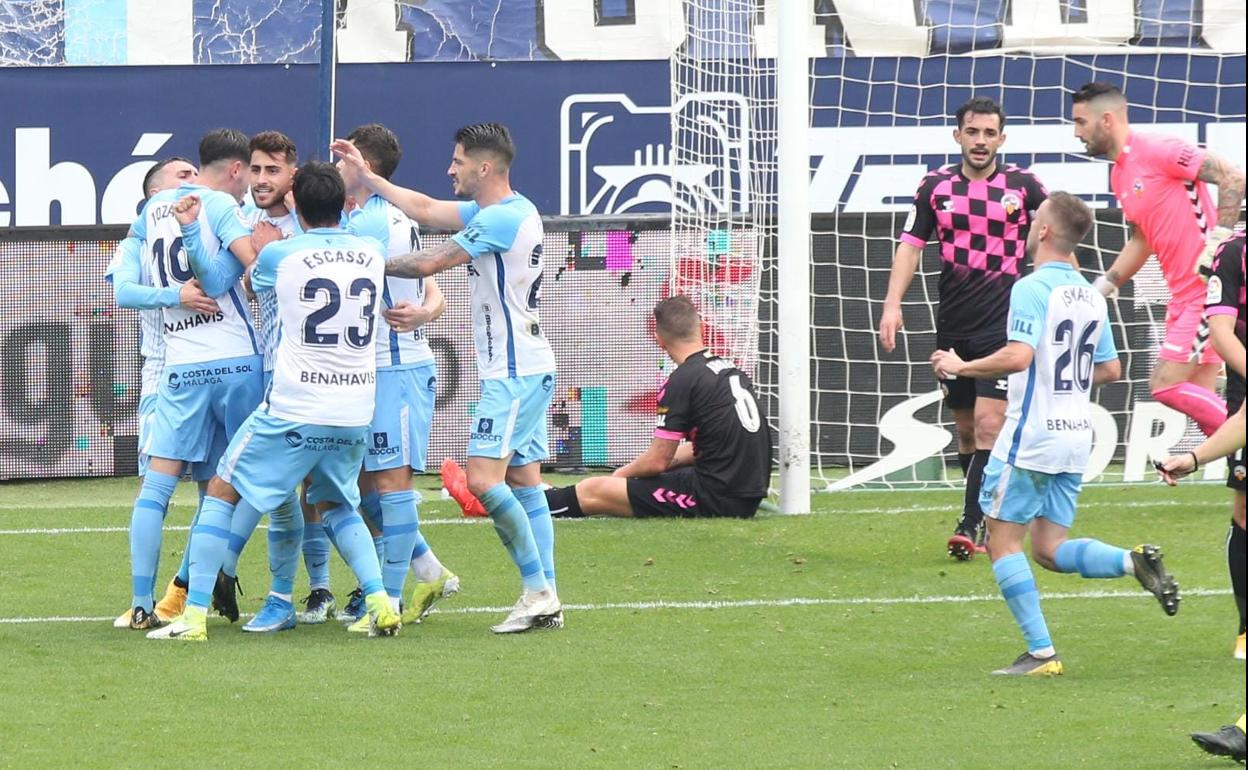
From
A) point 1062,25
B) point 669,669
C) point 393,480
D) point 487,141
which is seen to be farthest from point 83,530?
point 1062,25

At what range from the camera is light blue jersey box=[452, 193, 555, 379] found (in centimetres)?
668

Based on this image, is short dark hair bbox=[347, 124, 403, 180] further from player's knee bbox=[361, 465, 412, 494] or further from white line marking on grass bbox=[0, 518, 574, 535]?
white line marking on grass bbox=[0, 518, 574, 535]

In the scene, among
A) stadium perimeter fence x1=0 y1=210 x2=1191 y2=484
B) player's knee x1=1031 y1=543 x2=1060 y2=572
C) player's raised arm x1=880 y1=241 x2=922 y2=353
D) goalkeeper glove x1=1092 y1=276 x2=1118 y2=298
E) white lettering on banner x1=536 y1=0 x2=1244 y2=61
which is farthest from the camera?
white lettering on banner x1=536 y1=0 x2=1244 y2=61

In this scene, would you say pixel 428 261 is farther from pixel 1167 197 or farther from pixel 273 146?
pixel 1167 197

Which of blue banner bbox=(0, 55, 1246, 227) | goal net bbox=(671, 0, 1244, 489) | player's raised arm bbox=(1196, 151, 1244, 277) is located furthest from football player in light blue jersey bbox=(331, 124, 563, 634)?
blue banner bbox=(0, 55, 1246, 227)

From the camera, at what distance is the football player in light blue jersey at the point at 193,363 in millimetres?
7023

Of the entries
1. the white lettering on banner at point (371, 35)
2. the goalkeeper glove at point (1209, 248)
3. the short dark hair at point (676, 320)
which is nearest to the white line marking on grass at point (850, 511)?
the short dark hair at point (676, 320)

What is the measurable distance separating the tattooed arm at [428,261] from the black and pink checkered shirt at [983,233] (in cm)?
287

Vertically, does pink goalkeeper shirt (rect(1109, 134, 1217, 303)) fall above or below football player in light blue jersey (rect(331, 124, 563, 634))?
above

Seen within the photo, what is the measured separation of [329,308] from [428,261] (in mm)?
433

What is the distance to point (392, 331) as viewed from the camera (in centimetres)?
721

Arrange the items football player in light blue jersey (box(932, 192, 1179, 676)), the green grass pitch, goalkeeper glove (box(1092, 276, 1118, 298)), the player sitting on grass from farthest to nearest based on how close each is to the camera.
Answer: the player sitting on grass
goalkeeper glove (box(1092, 276, 1118, 298))
football player in light blue jersey (box(932, 192, 1179, 676))
the green grass pitch

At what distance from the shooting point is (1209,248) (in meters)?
7.19

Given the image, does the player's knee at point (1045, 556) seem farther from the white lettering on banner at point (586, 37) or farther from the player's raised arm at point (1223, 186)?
the white lettering on banner at point (586, 37)
